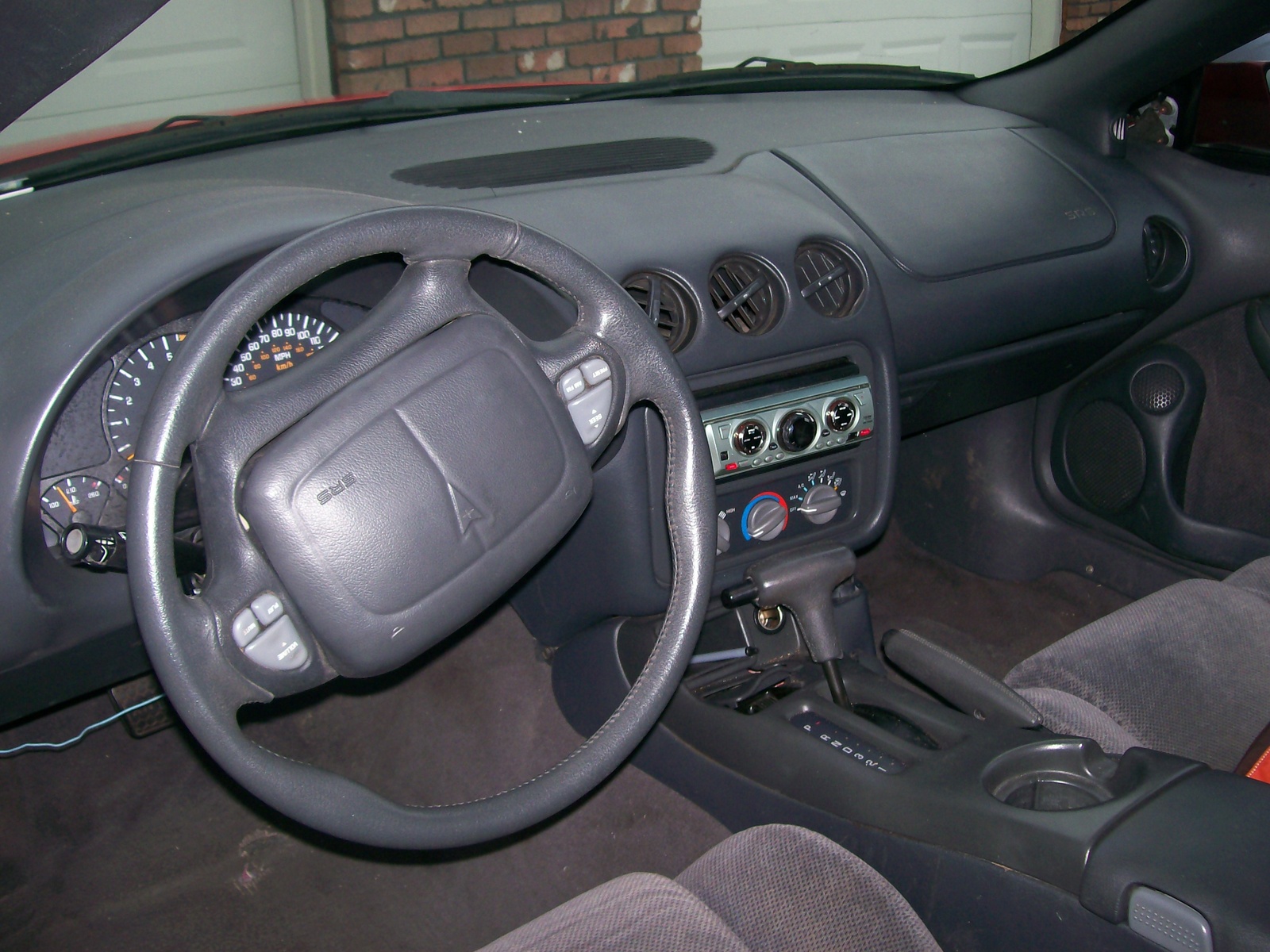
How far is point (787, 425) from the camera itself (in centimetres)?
161

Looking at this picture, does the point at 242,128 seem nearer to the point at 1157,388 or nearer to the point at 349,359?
the point at 349,359

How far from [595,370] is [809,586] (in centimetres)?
72

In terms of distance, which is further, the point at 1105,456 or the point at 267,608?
the point at 1105,456

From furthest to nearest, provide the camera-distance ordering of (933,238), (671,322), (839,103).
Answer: (839,103) < (933,238) < (671,322)

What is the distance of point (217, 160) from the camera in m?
1.63

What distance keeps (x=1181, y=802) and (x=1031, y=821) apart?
0.52 ft

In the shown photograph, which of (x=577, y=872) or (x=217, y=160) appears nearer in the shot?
(x=217, y=160)

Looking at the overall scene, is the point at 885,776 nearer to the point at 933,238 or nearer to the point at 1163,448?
the point at 933,238

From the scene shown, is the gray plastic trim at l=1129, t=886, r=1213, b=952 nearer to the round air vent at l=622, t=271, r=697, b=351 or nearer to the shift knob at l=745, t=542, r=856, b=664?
the shift knob at l=745, t=542, r=856, b=664

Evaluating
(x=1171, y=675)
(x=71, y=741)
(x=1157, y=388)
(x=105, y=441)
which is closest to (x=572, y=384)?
(x=105, y=441)

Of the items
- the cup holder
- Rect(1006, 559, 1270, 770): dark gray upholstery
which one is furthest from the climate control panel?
the cup holder

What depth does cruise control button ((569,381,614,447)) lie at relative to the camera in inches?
45.3

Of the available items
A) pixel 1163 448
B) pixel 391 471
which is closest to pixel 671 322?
pixel 391 471

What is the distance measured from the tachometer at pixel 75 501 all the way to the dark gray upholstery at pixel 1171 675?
1.26 metres
